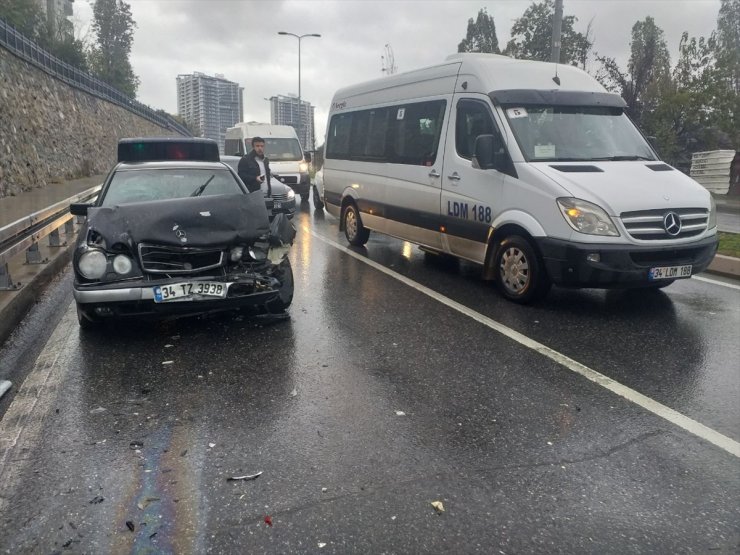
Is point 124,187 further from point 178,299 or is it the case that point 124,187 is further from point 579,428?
point 579,428

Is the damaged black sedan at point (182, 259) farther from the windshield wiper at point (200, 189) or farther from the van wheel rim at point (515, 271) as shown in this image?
the van wheel rim at point (515, 271)

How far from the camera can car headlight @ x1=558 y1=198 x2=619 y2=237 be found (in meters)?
5.64

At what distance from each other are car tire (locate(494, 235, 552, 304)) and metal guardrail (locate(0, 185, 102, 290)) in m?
4.40

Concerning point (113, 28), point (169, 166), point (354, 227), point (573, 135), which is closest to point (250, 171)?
point (354, 227)

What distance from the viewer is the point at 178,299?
4.89m

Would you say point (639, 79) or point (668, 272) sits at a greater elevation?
point (639, 79)

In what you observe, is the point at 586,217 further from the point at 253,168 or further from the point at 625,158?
the point at 253,168

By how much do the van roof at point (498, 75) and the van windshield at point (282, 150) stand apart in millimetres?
11780

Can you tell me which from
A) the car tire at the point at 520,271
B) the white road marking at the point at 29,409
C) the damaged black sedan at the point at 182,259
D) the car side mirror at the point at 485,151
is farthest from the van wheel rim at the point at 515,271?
the white road marking at the point at 29,409

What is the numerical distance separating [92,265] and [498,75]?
4.74 meters

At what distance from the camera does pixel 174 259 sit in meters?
5.07

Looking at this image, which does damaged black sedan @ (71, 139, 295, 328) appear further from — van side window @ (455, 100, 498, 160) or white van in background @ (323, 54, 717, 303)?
van side window @ (455, 100, 498, 160)

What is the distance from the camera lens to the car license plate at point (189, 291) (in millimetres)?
4852

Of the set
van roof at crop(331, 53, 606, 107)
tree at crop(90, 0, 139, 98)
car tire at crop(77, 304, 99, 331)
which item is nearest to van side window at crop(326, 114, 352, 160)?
van roof at crop(331, 53, 606, 107)
